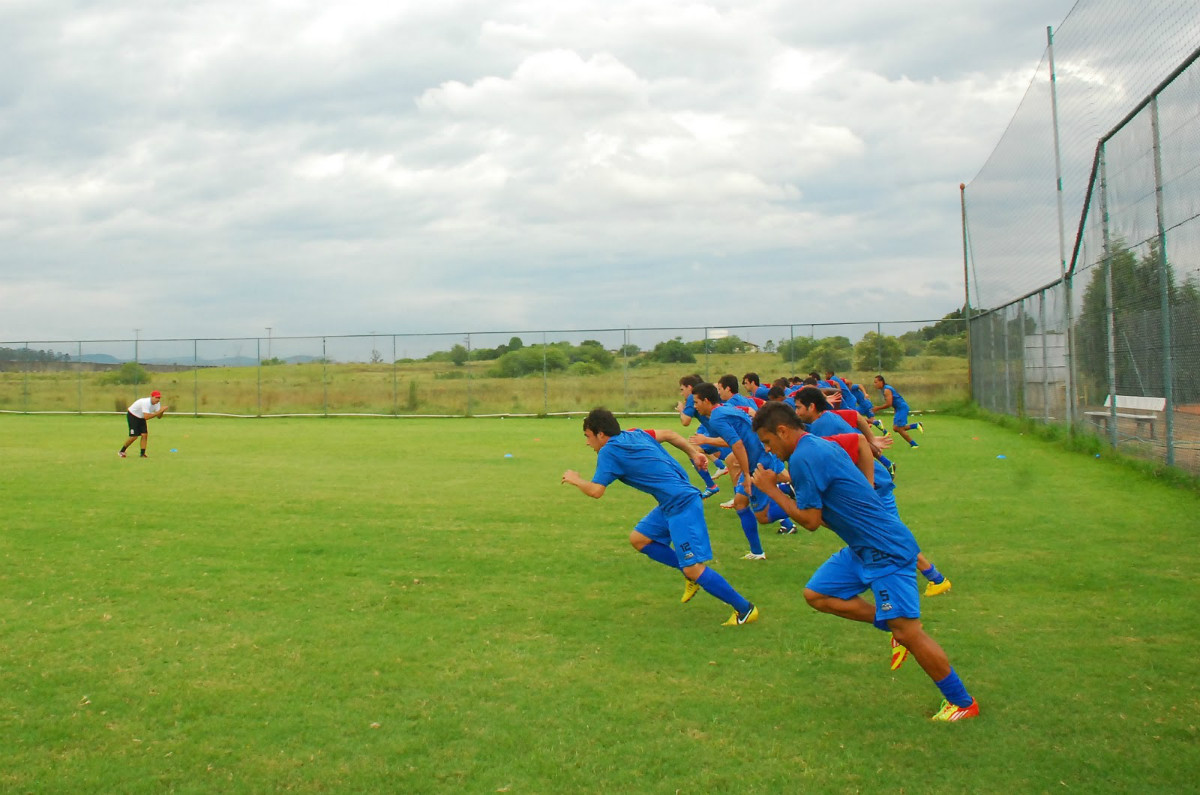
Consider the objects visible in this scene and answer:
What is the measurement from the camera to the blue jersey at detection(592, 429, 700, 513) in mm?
7055

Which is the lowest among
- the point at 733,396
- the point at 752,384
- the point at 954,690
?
the point at 954,690

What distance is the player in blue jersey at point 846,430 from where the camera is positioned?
22.9ft

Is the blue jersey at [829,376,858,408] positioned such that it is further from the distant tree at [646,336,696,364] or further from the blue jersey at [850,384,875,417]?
the distant tree at [646,336,696,364]

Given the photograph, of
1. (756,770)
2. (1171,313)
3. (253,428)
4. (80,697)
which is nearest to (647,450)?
(756,770)

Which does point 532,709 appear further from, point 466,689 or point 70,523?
point 70,523

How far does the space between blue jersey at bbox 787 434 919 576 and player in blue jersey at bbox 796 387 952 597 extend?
4.24ft

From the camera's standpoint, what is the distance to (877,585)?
517cm

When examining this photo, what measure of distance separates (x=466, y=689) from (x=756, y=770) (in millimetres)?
1871

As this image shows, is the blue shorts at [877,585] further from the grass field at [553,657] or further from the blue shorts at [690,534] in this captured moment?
the blue shorts at [690,534]

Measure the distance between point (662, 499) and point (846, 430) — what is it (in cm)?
217

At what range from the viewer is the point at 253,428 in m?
30.6

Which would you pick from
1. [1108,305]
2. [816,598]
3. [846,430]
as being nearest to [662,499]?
[816,598]

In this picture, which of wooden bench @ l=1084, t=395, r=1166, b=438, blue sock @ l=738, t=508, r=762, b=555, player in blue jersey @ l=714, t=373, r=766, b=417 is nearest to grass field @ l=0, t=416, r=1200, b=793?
blue sock @ l=738, t=508, r=762, b=555

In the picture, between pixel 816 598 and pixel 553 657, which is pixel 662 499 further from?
pixel 816 598
